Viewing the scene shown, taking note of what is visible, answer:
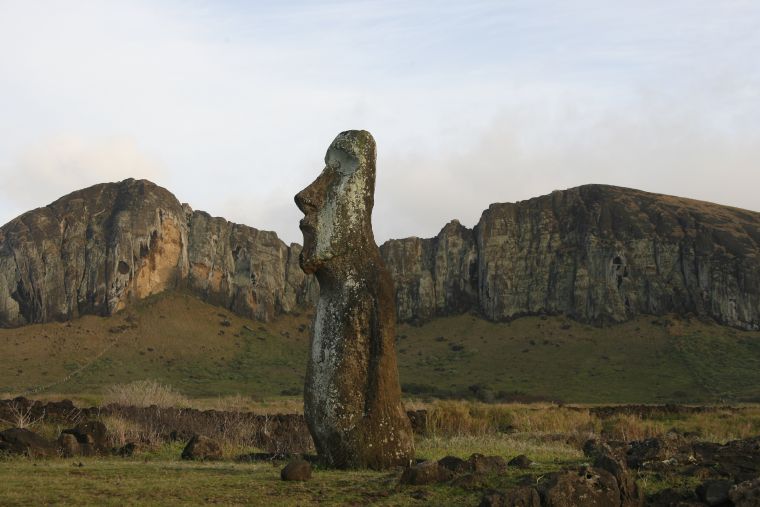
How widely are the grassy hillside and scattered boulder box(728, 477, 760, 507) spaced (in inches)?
1949

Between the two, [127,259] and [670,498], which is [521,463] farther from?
[127,259]

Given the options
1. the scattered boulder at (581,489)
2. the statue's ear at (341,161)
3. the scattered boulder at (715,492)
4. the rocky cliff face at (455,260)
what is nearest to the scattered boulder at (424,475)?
the scattered boulder at (581,489)

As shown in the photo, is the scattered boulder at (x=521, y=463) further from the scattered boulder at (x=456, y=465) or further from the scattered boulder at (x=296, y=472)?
the scattered boulder at (x=296, y=472)

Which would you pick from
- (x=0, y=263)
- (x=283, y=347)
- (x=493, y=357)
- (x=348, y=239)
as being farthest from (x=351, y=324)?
(x=0, y=263)

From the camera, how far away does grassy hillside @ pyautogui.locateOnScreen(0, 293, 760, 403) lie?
63.3 meters

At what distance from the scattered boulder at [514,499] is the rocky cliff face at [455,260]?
264 ft

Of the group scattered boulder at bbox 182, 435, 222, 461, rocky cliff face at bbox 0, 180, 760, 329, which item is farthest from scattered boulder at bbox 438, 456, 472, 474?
rocky cliff face at bbox 0, 180, 760, 329

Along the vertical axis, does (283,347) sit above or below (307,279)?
below

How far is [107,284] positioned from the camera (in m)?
86.6

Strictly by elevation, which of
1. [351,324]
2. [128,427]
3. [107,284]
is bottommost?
[128,427]

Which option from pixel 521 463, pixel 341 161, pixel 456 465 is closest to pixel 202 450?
pixel 341 161

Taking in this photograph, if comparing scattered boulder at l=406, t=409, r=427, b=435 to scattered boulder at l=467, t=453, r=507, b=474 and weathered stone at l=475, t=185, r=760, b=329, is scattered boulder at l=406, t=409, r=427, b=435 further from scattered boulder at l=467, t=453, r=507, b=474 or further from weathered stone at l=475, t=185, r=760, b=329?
weathered stone at l=475, t=185, r=760, b=329

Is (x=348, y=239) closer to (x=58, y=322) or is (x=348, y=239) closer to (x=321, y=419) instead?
(x=321, y=419)

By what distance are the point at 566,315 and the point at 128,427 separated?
74622 millimetres
